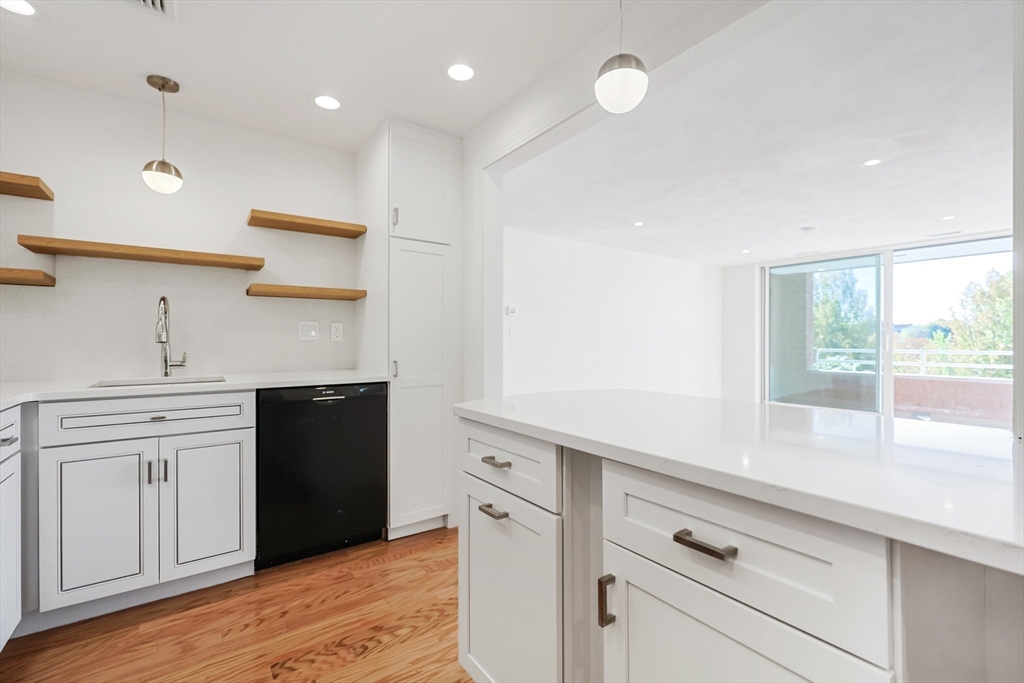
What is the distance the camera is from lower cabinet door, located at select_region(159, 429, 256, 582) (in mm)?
2037

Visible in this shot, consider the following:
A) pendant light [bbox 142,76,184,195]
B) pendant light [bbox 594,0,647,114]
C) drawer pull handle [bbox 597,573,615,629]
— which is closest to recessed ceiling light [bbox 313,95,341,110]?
pendant light [bbox 142,76,184,195]

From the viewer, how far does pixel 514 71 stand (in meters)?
2.27

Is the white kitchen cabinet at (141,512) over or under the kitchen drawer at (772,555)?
under

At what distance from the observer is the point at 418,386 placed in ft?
9.09

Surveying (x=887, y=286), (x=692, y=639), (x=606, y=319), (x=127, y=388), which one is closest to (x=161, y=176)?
(x=127, y=388)

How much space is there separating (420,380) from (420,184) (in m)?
1.18

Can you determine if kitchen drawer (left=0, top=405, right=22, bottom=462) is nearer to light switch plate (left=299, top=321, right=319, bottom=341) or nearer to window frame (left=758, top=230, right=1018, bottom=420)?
light switch plate (left=299, top=321, right=319, bottom=341)

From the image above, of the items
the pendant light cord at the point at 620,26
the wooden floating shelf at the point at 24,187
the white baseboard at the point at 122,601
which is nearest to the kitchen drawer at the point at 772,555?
the pendant light cord at the point at 620,26

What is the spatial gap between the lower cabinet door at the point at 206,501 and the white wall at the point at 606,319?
303cm

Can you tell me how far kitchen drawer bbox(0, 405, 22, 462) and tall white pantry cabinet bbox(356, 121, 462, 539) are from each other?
4.84ft

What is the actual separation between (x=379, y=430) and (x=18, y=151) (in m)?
2.24

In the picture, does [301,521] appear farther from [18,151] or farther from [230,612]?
[18,151]

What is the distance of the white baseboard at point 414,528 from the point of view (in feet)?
8.77

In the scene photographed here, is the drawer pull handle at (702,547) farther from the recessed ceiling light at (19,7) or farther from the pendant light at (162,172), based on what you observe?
the recessed ceiling light at (19,7)
